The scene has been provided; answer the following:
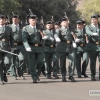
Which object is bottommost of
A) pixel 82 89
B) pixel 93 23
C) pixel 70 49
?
pixel 82 89

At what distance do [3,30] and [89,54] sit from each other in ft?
9.58

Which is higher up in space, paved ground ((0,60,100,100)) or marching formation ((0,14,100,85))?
marching formation ((0,14,100,85))

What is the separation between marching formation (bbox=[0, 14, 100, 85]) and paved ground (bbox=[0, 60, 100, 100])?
0.61 m

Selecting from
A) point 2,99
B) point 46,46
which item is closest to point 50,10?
point 46,46

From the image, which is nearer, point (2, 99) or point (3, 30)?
point (2, 99)

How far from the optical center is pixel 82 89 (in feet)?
34.2

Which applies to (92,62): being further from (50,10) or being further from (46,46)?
(50,10)

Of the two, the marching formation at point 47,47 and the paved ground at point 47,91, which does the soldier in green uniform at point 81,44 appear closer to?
the marching formation at point 47,47

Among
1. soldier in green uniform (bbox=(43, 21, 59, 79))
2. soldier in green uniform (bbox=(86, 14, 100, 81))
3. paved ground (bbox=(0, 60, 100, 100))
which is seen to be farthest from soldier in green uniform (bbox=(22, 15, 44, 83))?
soldier in green uniform (bbox=(43, 21, 59, 79))

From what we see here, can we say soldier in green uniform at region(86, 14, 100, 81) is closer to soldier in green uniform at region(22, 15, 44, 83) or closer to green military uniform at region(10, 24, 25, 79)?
soldier in green uniform at region(22, 15, 44, 83)

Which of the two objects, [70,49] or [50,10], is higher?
[50,10]

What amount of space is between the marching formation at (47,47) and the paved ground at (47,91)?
2.01 ft

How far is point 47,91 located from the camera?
10047 millimetres

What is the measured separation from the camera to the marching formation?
456 inches
